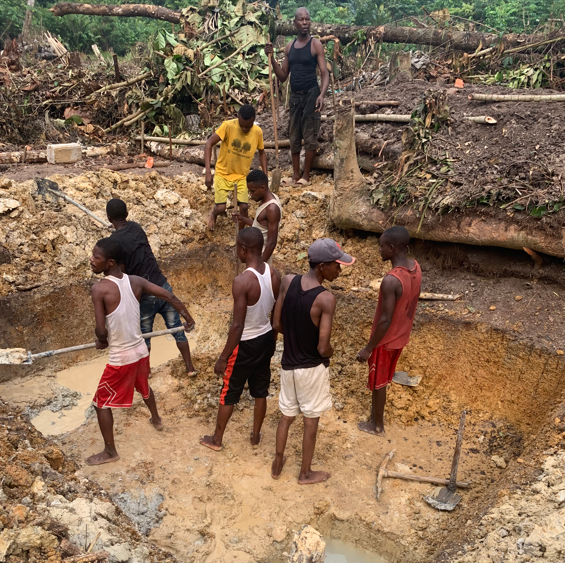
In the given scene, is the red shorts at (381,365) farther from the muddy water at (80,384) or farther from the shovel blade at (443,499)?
the muddy water at (80,384)

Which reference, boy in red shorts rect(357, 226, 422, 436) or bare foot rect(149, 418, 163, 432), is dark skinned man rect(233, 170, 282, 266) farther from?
bare foot rect(149, 418, 163, 432)

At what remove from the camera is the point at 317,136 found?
24.9 feet

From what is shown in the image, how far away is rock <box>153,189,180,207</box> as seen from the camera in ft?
24.1

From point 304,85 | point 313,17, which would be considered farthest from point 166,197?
point 313,17

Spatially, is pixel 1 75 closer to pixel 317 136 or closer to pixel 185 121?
pixel 185 121

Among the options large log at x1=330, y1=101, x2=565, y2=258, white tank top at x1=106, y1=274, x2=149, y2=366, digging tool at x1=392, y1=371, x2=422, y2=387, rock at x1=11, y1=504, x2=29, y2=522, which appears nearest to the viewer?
rock at x1=11, y1=504, x2=29, y2=522

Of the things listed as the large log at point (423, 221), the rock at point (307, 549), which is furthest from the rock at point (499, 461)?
the rock at point (307, 549)

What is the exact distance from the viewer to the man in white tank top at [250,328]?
389cm

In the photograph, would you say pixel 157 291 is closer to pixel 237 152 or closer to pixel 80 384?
pixel 80 384

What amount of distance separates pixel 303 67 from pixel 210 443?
5225 mm

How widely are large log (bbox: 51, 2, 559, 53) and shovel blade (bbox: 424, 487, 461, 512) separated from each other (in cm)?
875

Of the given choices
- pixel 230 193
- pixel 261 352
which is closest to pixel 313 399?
pixel 261 352

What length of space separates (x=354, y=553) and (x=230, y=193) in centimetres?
481

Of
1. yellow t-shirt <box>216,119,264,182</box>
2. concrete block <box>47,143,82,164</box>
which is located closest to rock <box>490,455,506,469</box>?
yellow t-shirt <box>216,119,264,182</box>
